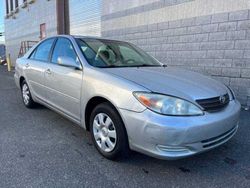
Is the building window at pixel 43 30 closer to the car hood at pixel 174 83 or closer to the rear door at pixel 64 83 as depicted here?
the rear door at pixel 64 83

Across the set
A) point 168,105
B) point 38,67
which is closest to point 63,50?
point 38,67

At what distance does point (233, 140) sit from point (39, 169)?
2.61 meters

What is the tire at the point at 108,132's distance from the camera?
2.82m

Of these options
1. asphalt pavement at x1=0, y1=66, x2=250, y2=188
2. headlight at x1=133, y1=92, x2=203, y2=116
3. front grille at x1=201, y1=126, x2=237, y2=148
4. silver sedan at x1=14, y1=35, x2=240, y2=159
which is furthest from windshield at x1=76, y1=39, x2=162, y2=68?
front grille at x1=201, y1=126, x2=237, y2=148

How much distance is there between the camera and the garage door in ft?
35.2

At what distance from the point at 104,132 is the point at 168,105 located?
90cm

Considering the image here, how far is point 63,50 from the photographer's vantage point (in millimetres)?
4012

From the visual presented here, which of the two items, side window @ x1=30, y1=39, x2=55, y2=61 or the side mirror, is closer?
the side mirror

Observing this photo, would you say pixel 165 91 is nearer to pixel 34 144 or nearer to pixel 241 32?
pixel 34 144

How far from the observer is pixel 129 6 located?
340 inches

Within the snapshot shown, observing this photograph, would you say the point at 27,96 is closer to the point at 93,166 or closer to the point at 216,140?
the point at 93,166

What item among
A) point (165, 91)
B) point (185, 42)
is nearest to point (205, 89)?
point (165, 91)

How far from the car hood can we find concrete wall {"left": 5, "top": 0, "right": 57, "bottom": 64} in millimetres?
12033

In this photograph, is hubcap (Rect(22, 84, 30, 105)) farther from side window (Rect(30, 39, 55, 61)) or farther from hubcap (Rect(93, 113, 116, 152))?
hubcap (Rect(93, 113, 116, 152))
